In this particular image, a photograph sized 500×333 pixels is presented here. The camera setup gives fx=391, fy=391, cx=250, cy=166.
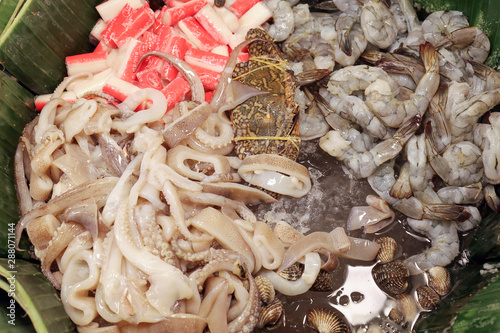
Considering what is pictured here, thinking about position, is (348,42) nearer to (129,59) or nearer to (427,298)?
(129,59)

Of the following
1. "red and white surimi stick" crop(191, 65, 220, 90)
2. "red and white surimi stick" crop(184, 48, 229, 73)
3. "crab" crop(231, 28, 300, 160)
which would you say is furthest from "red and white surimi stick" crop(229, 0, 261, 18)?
"red and white surimi stick" crop(191, 65, 220, 90)

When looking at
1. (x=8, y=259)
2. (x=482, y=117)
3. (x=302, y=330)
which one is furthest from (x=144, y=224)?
(x=482, y=117)

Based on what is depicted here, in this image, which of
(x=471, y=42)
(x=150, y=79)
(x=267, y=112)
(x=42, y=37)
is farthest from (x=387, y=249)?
(x=42, y=37)

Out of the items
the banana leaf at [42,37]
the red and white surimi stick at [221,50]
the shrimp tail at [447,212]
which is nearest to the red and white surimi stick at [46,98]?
the banana leaf at [42,37]

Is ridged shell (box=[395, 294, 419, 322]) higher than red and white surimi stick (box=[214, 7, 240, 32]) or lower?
lower

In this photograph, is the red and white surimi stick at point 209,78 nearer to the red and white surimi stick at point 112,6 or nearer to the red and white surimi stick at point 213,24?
the red and white surimi stick at point 213,24

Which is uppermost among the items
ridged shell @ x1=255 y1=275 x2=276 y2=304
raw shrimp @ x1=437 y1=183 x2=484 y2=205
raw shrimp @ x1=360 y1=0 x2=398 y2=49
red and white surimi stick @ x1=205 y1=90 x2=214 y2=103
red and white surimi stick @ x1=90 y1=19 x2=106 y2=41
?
red and white surimi stick @ x1=90 y1=19 x2=106 y2=41

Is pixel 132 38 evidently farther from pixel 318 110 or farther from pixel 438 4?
pixel 438 4

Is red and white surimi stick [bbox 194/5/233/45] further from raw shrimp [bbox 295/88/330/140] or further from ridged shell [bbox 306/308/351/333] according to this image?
ridged shell [bbox 306/308/351/333]
